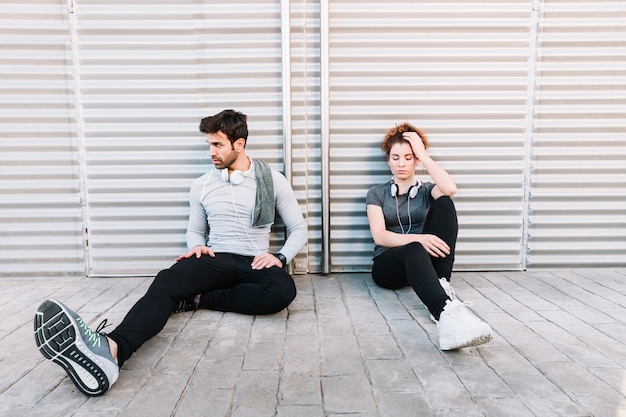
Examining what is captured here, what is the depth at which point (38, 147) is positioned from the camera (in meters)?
4.27

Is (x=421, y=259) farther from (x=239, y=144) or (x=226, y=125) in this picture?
(x=226, y=125)

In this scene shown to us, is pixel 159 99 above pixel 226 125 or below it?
above

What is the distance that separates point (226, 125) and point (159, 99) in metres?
1.05

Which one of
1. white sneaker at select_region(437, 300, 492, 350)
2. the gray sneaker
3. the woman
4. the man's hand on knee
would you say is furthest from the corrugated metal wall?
the gray sneaker

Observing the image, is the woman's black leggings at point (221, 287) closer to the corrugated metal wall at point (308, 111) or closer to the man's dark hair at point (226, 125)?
the man's dark hair at point (226, 125)

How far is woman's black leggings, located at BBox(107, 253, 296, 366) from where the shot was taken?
2820 millimetres

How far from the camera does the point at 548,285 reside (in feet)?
13.2

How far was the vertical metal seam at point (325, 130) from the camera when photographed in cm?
412

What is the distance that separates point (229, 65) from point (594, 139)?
3552mm

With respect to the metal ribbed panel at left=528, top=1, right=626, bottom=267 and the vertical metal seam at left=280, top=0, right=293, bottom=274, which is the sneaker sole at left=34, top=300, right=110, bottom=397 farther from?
the metal ribbed panel at left=528, top=1, right=626, bottom=267

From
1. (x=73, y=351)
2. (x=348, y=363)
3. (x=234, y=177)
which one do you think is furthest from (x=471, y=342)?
(x=234, y=177)

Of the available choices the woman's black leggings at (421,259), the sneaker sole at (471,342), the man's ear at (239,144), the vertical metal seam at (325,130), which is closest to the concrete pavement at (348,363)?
the sneaker sole at (471,342)

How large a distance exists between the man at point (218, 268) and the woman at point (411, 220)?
0.72 metres

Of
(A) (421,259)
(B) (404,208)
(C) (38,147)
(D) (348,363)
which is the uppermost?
(C) (38,147)
